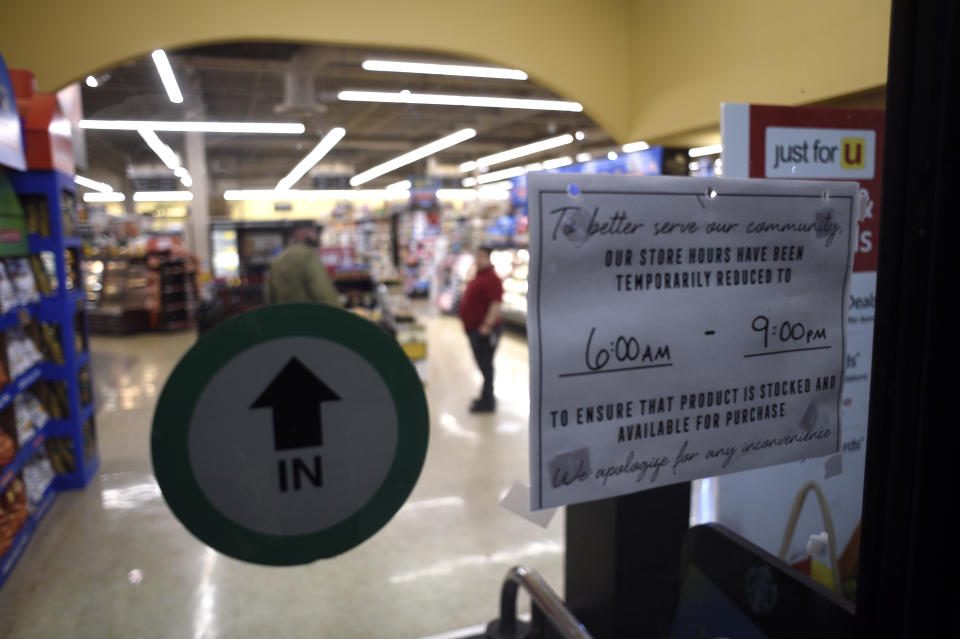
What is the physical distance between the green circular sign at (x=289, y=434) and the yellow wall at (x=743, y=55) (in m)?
2.09

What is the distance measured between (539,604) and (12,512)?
104 inches

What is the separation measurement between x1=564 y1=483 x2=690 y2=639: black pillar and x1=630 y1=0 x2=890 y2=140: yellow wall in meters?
1.63

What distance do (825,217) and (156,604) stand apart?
3088mm

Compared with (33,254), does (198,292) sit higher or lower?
lower

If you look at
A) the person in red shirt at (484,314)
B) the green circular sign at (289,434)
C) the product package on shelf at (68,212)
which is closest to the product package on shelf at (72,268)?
the product package on shelf at (68,212)

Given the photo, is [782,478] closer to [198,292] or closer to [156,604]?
[156,604]

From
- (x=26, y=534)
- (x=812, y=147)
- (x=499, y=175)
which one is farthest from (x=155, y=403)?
(x=499, y=175)

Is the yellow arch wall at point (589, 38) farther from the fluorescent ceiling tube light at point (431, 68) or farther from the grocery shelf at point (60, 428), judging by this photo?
the fluorescent ceiling tube light at point (431, 68)

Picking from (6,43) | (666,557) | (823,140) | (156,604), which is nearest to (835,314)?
(823,140)

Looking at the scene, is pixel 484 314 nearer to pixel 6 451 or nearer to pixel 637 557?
pixel 6 451

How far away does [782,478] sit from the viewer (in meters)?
1.82

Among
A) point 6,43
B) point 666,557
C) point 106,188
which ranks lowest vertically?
point 666,557

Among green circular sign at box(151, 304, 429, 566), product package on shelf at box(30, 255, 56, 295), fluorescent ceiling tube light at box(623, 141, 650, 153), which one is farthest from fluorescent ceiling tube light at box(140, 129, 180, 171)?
fluorescent ceiling tube light at box(623, 141, 650, 153)

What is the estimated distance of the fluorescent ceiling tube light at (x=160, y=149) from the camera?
158 centimetres
